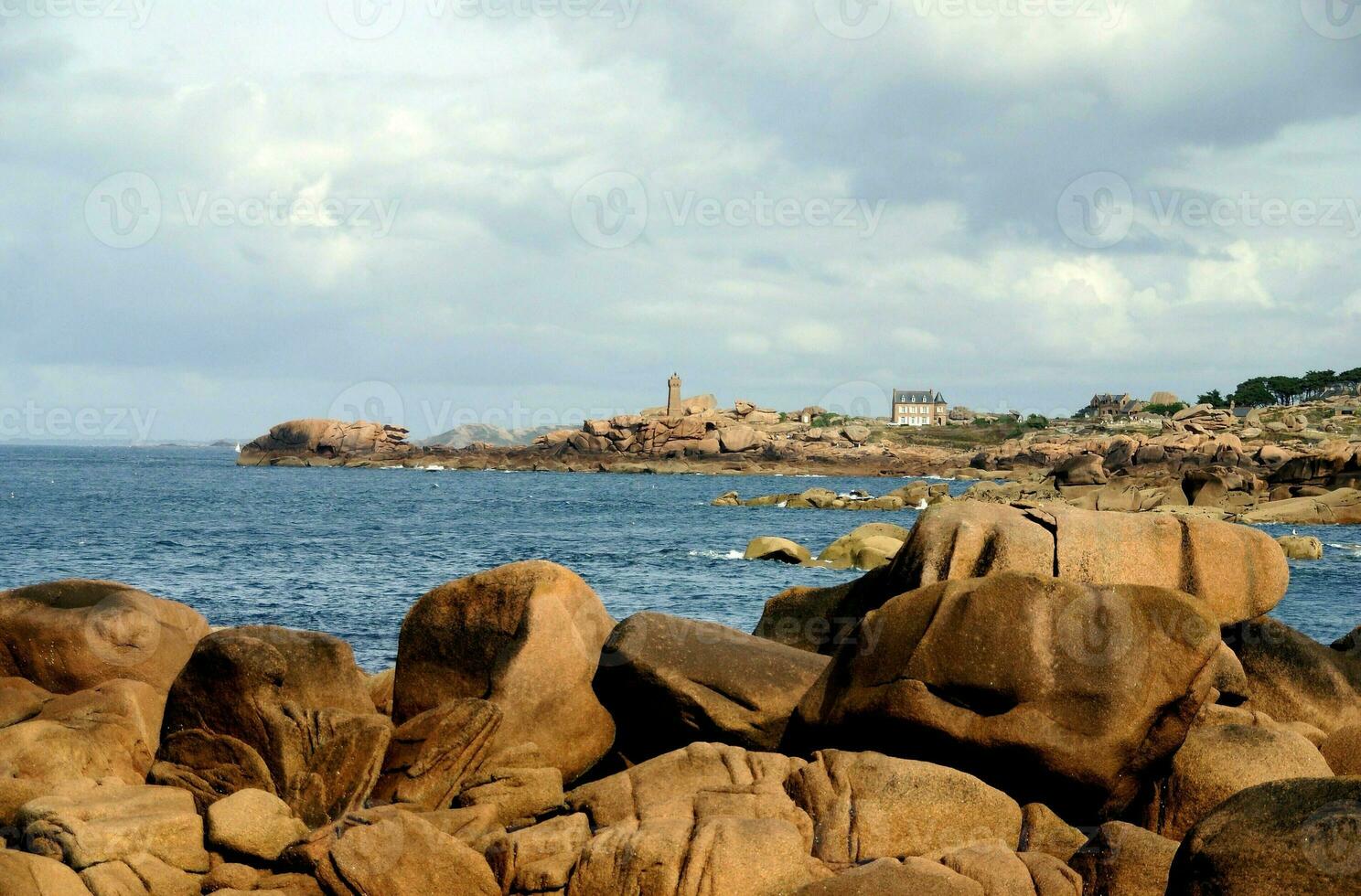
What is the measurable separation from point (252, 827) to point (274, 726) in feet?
6.49

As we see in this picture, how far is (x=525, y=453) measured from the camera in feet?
529

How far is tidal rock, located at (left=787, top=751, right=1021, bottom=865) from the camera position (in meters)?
9.31

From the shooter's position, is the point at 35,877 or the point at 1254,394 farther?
the point at 1254,394

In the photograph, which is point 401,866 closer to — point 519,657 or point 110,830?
point 110,830

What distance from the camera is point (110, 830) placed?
8500 mm

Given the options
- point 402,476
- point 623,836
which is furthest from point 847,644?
point 402,476

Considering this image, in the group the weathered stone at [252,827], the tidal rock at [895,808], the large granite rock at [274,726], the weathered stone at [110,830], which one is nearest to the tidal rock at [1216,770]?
the tidal rock at [895,808]

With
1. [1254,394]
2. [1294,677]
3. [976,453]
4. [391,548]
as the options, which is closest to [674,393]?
[976,453]

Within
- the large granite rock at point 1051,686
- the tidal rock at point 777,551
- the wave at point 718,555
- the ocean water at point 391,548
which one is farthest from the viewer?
the wave at point 718,555

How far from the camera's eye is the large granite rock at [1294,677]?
43.0 feet

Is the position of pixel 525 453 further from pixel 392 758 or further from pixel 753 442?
pixel 392 758
